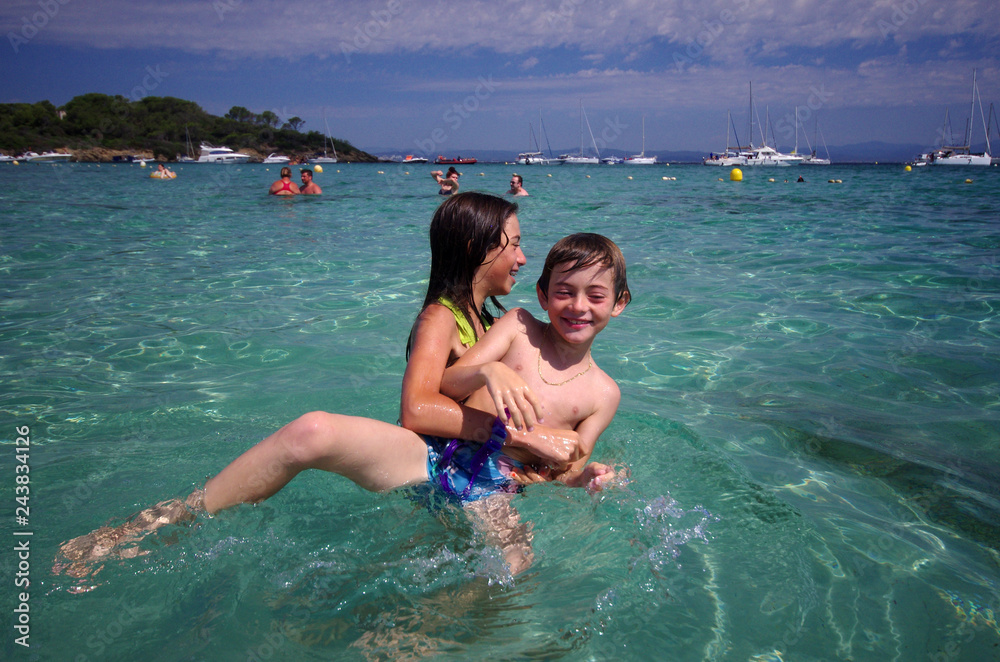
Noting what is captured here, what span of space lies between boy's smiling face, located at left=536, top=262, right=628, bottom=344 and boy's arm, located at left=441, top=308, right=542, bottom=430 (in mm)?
193

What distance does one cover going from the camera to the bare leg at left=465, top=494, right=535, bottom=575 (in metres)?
2.21

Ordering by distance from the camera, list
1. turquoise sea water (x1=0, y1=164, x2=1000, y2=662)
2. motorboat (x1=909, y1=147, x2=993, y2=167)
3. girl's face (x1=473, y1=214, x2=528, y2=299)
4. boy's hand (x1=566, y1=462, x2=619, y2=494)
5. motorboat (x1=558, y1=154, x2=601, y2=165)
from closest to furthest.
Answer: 1. turquoise sea water (x1=0, y1=164, x2=1000, y2=662)
2. boy's hand (x1=566, y1=462, x2=619, y2=494)
3. girl's face (x1=473, y1=214, x2=528, y2=299)
4. motorboat (x1=909, y1=147, x2=993, y2=167)
5. motorboat (x1=558, y1=154, x2=601, y2=165)

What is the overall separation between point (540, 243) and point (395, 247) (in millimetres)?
2409

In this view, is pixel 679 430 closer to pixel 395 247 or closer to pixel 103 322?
pixel 103 322

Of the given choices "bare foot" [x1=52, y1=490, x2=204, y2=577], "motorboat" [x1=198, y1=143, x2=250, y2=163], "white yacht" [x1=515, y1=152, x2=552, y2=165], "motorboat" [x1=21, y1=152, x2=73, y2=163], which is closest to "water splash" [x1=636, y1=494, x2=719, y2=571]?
"bare foot" [x1=52, y1=490, x2=204, y2=577]

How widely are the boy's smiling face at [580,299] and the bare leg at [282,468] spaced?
73cm

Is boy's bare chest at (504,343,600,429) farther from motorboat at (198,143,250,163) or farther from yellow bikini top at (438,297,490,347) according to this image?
motorboat at (198,143,250,163)

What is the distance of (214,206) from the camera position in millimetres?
16047

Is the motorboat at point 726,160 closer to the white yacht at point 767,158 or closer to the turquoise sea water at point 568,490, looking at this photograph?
the white yacht at point 767,158

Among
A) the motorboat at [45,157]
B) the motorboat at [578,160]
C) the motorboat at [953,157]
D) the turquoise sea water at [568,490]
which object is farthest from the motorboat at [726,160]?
the turquoise sea water at [568,490]

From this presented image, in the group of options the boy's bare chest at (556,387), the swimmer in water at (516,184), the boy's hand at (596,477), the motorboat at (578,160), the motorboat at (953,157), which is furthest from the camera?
the motorboat at (578,160)

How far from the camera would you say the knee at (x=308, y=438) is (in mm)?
1919

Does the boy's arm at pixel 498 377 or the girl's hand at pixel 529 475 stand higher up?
the boy's arm at pixel 498 377

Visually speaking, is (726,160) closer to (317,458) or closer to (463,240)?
(463,240)
